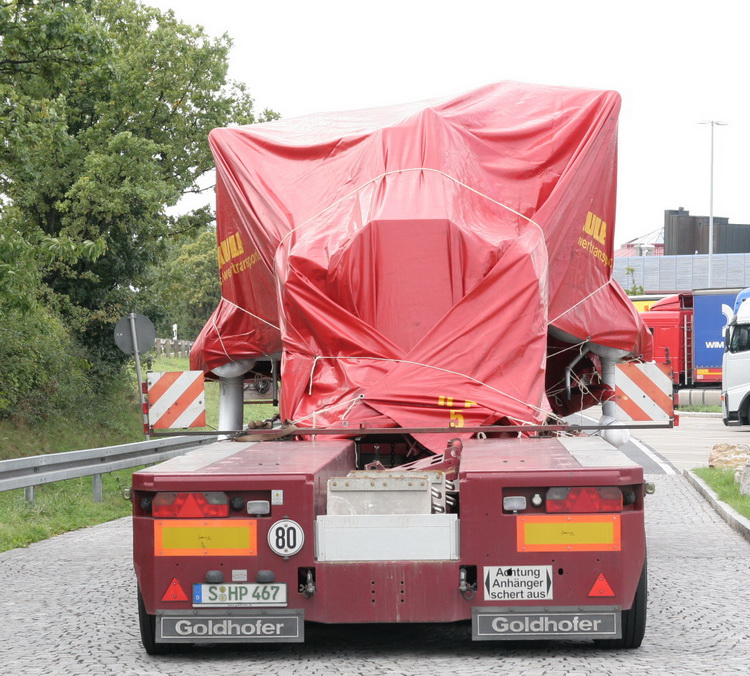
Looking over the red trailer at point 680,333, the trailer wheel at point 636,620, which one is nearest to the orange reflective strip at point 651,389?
the trailer wheel at point 636,620

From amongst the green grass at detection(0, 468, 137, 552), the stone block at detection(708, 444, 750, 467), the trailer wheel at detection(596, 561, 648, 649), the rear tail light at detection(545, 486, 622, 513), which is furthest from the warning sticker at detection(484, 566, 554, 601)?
the stone block at detection(708, 444, 750, 467)

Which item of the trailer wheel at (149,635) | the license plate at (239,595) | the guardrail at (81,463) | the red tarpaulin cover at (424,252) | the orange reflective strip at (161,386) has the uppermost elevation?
the red tarpaulin cover at (424,252)

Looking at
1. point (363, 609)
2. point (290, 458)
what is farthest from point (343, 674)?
point (290, 458)

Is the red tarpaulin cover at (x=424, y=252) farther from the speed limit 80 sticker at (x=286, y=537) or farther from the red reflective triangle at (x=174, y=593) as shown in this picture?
the red reflective triangle at (x=174, y=593)

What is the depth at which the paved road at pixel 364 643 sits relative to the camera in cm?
608

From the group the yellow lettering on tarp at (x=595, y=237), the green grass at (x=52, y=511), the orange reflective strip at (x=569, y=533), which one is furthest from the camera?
the green grass at (x=52, y=511)

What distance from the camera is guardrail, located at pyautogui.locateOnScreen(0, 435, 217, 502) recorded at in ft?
42.2

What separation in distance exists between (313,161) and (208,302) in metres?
66.6

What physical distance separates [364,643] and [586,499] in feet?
5.56

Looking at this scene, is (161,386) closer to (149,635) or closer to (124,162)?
(149,635)

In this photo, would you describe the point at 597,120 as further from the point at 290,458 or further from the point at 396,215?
the point at 290,458

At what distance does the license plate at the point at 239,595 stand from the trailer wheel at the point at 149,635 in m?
0.35

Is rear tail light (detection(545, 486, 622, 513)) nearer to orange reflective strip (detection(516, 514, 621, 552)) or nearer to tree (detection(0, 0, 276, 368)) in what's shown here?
orange reflective strip (detection(516, 514, 621, 552))

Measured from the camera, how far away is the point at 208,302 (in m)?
75.4
